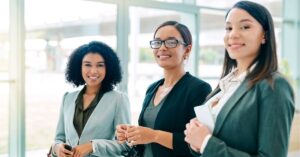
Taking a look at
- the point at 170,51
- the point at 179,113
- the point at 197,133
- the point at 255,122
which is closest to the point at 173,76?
the point at 170,51

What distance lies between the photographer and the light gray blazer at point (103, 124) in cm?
200

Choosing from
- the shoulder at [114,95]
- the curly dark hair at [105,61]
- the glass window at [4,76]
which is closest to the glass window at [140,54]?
the glass window at [4,76]

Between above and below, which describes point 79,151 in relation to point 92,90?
below

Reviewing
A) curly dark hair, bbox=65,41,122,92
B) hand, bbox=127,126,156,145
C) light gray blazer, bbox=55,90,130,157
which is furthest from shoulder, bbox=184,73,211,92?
curly dark hair, bbox=65,41,122,92

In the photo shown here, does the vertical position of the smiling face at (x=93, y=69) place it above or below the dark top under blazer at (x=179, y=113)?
above

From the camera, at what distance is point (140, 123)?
1.89 meters

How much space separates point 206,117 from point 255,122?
→ 19 centimetres

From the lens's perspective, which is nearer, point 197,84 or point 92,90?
point 197,84

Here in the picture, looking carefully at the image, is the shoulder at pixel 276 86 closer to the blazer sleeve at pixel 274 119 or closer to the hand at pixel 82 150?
the blazer sleeve at pixel 274 119

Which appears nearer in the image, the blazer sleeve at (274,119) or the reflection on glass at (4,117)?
the blazer sleeve at (274,119)

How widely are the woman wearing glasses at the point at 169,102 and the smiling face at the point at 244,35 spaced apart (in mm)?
479

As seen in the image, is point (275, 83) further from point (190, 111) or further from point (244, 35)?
point (190, 111)

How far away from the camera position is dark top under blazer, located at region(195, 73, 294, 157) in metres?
1.14

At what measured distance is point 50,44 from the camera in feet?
11.5
